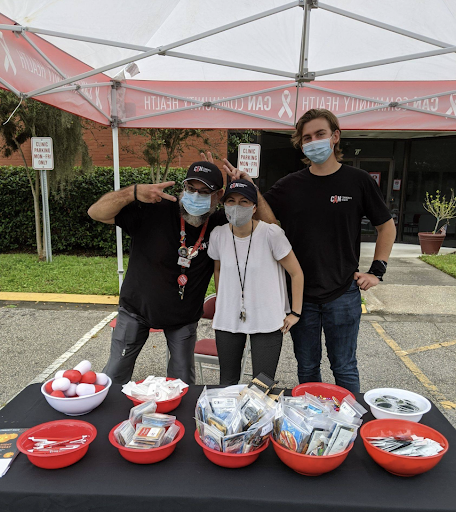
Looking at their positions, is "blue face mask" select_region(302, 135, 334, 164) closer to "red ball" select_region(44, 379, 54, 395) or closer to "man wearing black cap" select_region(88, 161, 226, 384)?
"man wearing black cap" select_region(88, 161, 226, 384)

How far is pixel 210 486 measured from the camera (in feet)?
4.42

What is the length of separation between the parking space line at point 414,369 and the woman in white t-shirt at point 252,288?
208cm

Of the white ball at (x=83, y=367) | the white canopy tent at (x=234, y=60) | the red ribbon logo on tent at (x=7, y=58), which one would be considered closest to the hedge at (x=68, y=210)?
the white canopy tent at (x=234, y=60)

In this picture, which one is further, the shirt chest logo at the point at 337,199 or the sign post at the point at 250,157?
the sign post at the point at 250,157

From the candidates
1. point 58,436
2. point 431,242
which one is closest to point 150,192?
point 58,436

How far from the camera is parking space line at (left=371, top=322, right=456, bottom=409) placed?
349 cm

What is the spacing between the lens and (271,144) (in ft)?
40.6

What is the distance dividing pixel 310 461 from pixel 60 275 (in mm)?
7181

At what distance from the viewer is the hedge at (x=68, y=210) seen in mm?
9680

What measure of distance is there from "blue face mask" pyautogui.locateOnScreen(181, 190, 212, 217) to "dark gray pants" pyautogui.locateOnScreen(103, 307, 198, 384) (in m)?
0.77

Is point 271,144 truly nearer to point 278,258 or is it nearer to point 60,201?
point 60,201

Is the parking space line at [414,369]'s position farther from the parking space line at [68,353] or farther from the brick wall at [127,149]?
the brick wall at [127,149]

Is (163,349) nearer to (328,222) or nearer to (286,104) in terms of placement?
(328,222)

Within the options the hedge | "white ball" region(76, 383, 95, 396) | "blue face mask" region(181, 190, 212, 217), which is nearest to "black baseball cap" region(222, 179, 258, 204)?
"blue face mask" region(181, 190, 212, 217)
